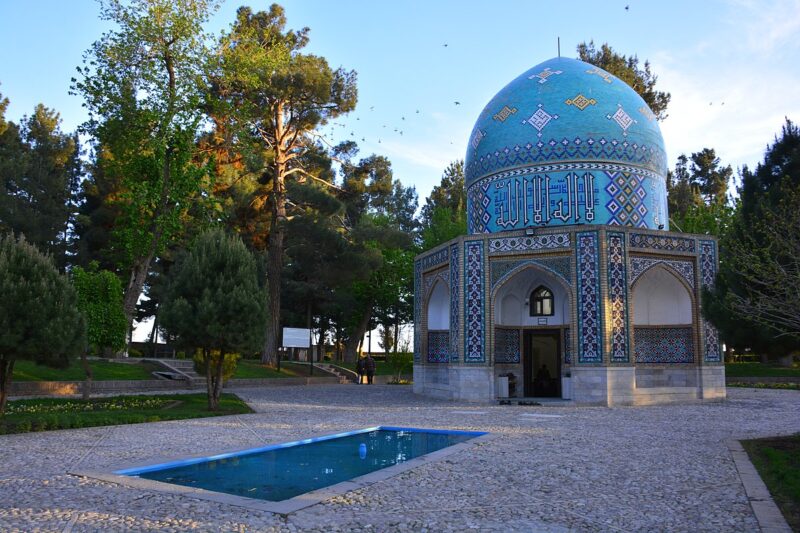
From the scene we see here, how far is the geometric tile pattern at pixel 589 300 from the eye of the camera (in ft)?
52.0

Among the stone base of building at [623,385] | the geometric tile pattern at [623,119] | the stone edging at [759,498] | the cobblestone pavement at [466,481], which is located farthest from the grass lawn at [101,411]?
the geometric tile pattern at [623,119]

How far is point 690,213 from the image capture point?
111 ft

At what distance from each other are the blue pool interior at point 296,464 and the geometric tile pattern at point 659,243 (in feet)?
28.9

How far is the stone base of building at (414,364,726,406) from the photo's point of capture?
615 inches

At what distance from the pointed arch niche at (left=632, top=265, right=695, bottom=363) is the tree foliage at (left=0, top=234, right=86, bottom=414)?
1338 cm

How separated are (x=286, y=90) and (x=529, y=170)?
12.6 m

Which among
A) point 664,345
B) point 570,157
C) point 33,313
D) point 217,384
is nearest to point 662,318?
point 664,345

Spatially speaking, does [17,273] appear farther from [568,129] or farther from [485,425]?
[568,129]

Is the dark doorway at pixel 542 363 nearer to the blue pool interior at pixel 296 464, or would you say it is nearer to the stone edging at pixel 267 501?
the blue pool interior at pixel 296 464

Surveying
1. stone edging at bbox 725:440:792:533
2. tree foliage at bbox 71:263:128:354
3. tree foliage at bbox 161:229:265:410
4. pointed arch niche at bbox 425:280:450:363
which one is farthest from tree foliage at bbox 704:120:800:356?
tree foliage at bbox 71:263:128:354

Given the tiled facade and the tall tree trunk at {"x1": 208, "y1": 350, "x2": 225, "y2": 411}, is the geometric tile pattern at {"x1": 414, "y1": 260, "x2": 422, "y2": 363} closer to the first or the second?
the tiled facade

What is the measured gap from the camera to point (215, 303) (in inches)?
510

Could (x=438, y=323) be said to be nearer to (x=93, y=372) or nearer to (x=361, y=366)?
(x=361, y=366)

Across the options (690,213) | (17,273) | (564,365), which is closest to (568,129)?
(564,365)
